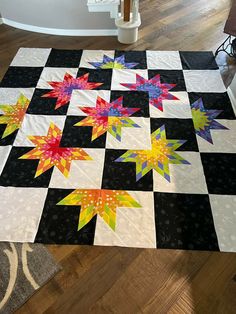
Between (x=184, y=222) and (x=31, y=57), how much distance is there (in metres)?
1.95

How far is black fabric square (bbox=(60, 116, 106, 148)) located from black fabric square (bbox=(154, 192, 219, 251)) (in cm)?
52

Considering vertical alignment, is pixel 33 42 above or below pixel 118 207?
above

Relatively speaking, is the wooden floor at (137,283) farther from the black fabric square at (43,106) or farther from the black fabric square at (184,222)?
the black fabric square at (43,106)

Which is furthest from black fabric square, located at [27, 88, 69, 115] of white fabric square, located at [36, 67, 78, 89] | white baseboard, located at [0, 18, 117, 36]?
white baseboard, located at [0, 18, 117, 36]

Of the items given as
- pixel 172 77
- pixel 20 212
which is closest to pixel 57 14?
pixel 172 77

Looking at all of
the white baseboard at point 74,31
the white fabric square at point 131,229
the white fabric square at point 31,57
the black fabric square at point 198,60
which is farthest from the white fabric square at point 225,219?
the white baseboard at point 74,31

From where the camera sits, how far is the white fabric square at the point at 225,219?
Answer: 48.3 inches

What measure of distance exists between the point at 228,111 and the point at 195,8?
1.85 m

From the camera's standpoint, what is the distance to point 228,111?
182 centimetres

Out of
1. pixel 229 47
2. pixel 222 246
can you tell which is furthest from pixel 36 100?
pixel 229 47

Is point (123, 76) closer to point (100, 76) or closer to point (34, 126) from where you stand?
point (100, 76)

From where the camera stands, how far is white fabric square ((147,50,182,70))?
7.20 ft

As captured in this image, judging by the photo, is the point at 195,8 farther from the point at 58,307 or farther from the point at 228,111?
the point at 58,307

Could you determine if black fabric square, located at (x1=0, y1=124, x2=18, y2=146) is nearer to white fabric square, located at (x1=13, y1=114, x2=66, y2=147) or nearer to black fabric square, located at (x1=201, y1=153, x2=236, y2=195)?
white fabric square, located at (x1=13, y1=114, x2=66, y2=147)
